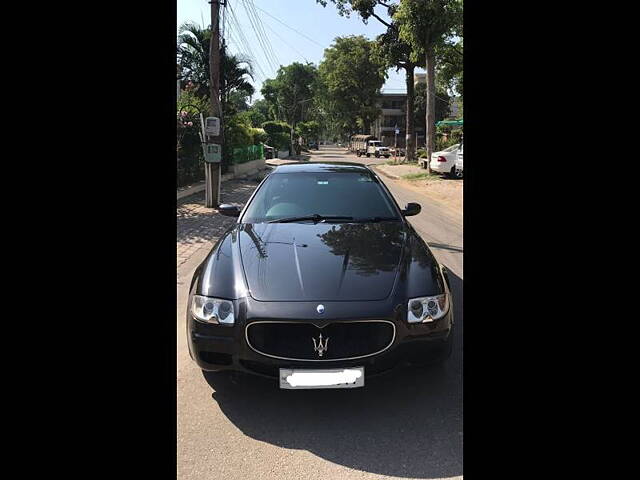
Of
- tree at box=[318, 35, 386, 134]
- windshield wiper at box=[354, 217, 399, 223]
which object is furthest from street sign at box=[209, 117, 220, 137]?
tree at box=[318, 35, 386, 134]

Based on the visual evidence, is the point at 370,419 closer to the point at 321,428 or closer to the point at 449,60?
the point at 321,428

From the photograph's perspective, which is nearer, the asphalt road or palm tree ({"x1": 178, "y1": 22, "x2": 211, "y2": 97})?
the asphalt road

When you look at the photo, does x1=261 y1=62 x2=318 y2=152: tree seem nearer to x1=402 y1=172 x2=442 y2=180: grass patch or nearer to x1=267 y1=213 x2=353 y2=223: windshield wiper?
x1=402 y1=172 x2=442 y2=180: grass patch

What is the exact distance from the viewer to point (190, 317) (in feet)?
9.69

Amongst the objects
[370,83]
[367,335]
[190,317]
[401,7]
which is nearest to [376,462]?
[367,335]

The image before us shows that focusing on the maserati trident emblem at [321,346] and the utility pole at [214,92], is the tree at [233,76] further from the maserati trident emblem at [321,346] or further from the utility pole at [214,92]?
the maserati trident emblem at [321,346]

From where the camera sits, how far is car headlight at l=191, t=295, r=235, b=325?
2795mm

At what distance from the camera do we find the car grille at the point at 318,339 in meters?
2.66

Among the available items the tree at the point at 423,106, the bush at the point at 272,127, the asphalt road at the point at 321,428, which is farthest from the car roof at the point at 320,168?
the tree at the point at 423,106

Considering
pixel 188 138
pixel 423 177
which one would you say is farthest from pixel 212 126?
pixel 423 177

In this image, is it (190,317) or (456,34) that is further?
(456,34)

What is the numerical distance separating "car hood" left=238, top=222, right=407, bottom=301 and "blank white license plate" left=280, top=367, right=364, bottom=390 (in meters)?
0.39

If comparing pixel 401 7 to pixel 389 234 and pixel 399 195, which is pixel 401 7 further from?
pixel 389 234

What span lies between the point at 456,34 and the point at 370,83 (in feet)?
140
